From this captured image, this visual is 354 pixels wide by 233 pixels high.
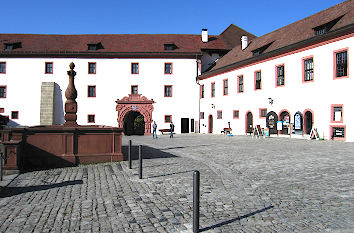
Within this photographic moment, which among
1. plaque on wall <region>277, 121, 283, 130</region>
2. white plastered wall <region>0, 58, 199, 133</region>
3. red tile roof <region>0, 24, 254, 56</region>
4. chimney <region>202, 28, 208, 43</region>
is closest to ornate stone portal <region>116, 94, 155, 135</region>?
white plastered wall <region>0, 58, 199, 133</region>

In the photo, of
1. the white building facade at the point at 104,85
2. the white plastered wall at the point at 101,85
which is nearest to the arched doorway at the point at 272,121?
the white building facade at the point at 104,85

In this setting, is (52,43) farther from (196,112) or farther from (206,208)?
(206,208)

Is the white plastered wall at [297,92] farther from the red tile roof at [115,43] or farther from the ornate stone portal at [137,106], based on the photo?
the ornate stone portal at [137,106]

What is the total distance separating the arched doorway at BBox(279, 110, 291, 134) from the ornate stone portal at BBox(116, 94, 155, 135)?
51.7 ft

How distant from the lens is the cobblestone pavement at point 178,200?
170 inches

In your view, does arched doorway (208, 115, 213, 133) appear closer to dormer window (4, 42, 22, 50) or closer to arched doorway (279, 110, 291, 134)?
arched doorway (279, 110, 291, 134)

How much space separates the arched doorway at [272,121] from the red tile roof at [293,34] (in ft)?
16.6

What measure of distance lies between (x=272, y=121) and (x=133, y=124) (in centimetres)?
2150

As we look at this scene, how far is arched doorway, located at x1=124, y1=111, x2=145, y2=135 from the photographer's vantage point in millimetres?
37062

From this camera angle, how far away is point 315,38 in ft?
70.5

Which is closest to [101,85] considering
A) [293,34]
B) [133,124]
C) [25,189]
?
[133,124]

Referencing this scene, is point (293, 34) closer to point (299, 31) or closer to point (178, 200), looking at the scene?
point (299, 31)

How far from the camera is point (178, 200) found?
5578mm

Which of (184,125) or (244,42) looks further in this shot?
(184,125)
